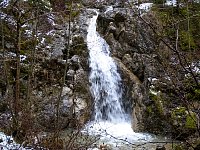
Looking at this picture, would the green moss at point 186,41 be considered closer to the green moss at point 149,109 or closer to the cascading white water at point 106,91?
the cascading white water at point 106,91

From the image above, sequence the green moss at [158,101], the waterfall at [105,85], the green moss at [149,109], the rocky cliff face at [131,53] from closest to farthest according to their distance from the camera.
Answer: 1. the green moss at [158,101]
2. the green moss at [149,109]
3. the rocky cliff face at [131,53]
4. the waterfall at [105,85]

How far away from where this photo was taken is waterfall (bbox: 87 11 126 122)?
12502mm

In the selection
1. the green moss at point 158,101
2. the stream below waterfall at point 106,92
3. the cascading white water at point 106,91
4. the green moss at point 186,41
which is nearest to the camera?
the green moss at point 158,101

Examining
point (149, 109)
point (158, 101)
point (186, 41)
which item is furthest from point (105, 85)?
point (186, 41)

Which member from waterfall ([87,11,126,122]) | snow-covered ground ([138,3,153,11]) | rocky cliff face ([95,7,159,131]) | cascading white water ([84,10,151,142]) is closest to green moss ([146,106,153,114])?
rocky cliff face ([95,7,159,131])

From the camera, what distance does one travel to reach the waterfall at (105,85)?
12502 millimetres

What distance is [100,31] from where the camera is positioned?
50.8 ft

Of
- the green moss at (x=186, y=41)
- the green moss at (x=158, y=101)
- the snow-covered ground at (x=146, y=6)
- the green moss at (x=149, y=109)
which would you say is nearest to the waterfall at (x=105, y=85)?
the green moss at (x=149, y=109)

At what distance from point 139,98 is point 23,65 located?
4.06 m

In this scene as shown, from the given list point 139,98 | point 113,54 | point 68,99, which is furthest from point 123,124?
point 113,54

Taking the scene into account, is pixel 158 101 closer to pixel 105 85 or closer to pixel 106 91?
pixel 106 91

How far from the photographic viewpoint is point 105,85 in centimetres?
1312

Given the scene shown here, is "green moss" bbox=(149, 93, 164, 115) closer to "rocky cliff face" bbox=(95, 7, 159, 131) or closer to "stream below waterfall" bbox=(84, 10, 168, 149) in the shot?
"rocky cliff face" bbox=(95, 7, 159, 131)

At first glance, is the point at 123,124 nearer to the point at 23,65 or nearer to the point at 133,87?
the point at 133,87
